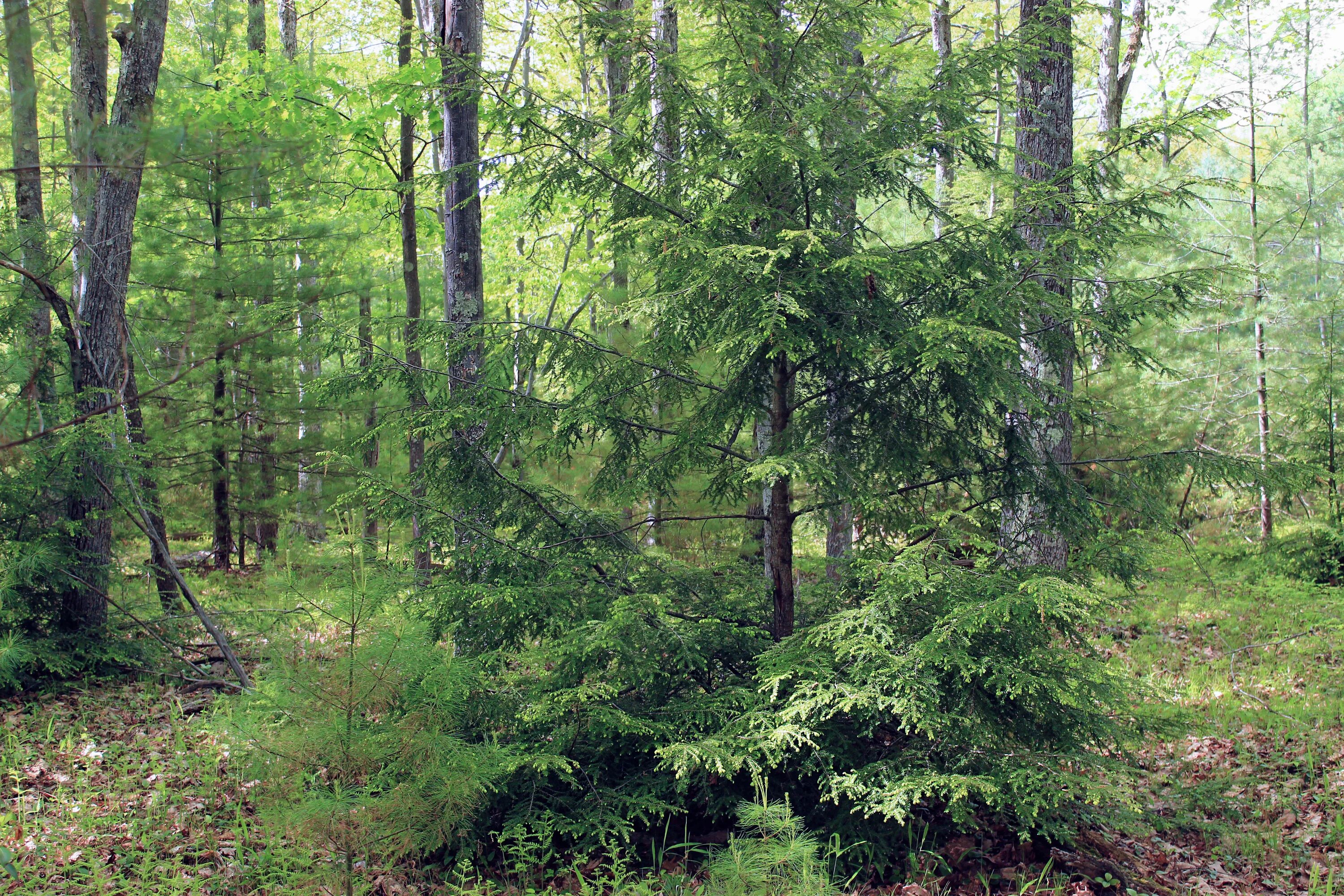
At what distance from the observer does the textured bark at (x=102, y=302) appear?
6281 mm

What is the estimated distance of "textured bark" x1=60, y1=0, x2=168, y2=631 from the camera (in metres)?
6.28

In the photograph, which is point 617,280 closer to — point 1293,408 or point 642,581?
point 642,581

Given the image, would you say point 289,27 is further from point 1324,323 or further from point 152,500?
point 1324,323

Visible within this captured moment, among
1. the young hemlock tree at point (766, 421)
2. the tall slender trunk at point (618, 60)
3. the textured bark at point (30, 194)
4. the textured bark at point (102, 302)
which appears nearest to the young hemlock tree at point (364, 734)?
the young hemlock tree at point (766, 421)

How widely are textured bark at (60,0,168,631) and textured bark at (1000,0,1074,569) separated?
21.0ft

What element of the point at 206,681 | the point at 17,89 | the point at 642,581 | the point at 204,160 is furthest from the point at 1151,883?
the point at 206,681

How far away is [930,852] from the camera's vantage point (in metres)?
4.21

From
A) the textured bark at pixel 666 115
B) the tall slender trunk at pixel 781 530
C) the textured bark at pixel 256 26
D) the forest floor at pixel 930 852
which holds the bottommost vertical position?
the forest floor at pixel 930 852

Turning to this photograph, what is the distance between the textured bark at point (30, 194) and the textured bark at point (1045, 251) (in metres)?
4.08

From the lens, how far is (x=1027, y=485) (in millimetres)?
4746

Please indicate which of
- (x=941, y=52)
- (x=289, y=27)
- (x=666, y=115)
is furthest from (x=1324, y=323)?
(x=289, y=27)

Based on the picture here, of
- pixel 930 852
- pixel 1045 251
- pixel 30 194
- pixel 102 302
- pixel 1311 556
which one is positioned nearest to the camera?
pixel 930 852

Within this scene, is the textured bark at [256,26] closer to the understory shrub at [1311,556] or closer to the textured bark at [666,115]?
the textured bark at [666,115]

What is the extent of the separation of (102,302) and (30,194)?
69.4 inches
